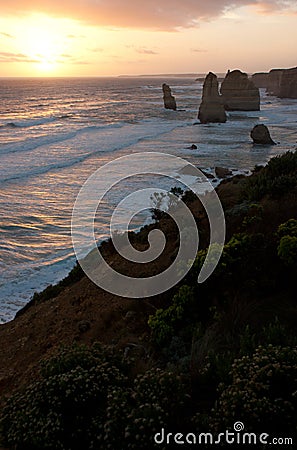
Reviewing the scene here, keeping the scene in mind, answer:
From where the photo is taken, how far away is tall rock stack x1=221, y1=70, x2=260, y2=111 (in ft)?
232

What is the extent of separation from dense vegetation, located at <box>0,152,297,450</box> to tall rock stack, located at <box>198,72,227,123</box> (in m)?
51.6

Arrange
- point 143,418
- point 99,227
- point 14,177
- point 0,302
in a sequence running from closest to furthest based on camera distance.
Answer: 1. point 143,418
2. point 0,302
3. point 99,227
4. point 14,177

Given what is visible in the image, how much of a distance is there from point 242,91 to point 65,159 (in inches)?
1933

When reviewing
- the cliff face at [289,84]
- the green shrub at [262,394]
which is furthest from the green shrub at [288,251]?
the cliff face at [289,84]

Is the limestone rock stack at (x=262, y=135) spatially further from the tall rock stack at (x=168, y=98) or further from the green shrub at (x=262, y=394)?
the tall rock stack at (x=168, y=98)

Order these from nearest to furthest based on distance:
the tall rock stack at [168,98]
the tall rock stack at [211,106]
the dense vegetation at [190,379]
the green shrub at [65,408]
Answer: the dense vegetation at [190,379]
the green shrub at [65,408]
the tall rock stack at [211,106]
the tall rock stack at [168,98]

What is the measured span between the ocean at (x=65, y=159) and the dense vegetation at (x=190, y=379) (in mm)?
5523

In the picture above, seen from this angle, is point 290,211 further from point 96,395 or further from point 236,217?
point 96,395

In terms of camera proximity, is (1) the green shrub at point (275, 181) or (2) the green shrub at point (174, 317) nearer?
(2) the green shrub at point (174, 317)

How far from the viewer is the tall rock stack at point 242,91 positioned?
70.6 metres

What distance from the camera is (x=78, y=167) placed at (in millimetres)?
29109

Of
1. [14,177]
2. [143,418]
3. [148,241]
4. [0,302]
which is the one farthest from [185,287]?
[14,177]

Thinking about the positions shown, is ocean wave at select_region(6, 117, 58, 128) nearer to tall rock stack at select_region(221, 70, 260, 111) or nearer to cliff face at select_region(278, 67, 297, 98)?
tall rock stack at select_region(221, 70, 260, 111)

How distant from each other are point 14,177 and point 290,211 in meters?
20.9
